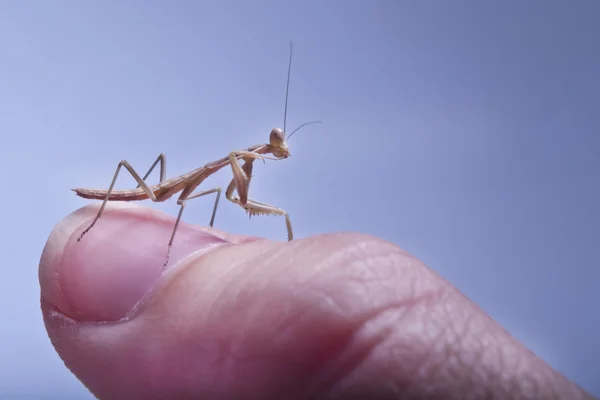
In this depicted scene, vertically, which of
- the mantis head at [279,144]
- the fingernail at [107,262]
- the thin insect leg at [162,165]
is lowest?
the fingernail at [107,262]

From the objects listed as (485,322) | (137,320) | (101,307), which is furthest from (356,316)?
(101,307)

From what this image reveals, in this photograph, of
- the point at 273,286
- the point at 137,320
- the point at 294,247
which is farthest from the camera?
the point at 137,320

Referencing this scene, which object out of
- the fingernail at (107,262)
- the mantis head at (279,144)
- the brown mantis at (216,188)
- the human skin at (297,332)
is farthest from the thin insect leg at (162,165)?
the human skin at (297,332)

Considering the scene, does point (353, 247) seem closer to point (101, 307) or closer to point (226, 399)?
point (226, 399)

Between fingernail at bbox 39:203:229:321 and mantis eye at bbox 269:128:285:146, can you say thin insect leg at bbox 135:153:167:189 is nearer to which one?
mantis eye at bbox 269:128:285:146

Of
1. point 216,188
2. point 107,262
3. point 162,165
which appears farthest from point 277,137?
point 107,262

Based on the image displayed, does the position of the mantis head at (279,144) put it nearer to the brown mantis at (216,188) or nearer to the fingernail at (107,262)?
the brown mantis at (216,188)

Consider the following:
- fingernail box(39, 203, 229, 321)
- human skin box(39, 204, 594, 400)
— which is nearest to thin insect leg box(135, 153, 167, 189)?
fingernail box(39, 203, 229, 321)

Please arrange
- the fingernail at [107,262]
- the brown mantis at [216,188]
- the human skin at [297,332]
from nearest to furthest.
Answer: the human skin at [297,332] → the fingernail at [107,262] → the brown mantis at [216,188]
